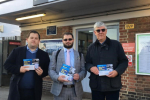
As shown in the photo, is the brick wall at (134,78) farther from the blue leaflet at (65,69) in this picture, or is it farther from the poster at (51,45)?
the blue leaflet at (65,69)

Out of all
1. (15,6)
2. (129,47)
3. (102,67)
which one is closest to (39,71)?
(102,67)

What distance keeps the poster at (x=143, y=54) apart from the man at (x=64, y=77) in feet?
7.62

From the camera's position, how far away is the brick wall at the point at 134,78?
4395 mm

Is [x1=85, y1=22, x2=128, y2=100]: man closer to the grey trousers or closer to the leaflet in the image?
the leaflet

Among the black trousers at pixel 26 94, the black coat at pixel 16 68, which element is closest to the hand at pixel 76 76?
the black coat at pixel 16 68

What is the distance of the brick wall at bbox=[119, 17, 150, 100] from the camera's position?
4.39m

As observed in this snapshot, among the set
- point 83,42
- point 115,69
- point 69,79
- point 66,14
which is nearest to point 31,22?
point 66,14

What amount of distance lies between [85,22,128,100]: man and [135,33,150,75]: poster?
2199 mm

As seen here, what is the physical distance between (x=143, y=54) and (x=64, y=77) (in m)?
2.82

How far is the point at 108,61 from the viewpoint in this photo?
2467 millimetres

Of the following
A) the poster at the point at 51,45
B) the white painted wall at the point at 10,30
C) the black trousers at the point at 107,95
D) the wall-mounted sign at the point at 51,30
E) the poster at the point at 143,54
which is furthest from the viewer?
the white painted wall at the point at 10,30

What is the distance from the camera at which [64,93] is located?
8.91 ft

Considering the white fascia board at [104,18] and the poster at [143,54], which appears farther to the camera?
the white fascia board at [104,18]

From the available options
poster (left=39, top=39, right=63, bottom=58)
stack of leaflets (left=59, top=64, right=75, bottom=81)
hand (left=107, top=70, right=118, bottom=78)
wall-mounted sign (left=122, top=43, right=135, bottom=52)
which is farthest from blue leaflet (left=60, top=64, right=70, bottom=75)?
poster (left=39, top=39, right=63, bottom=58)
